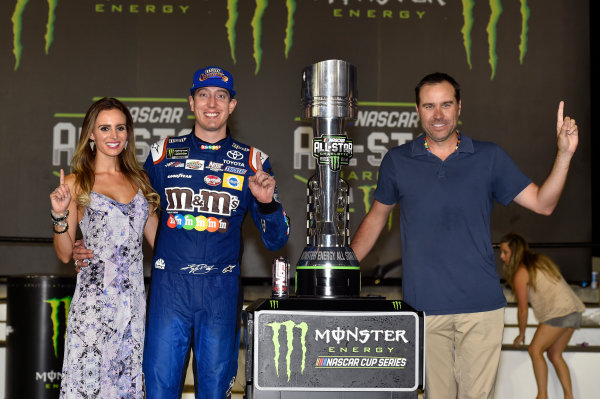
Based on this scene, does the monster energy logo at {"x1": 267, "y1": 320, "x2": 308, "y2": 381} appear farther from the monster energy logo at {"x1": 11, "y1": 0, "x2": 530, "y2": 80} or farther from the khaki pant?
the monster energy logo at {"x1": 11, "y1": 0, "x2": 530, "y2": 80}

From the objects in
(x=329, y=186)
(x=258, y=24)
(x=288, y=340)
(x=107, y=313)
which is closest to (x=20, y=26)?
(x=258, y=24)

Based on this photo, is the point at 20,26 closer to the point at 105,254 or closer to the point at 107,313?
the point at 105,254

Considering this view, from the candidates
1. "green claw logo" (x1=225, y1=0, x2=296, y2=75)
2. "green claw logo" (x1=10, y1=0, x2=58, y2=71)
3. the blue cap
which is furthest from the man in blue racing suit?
"green claw logo" (x1=10, y1=0, x2=58, y2=71)

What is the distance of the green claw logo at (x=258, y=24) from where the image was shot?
18.5ft

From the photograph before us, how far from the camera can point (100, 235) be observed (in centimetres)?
227

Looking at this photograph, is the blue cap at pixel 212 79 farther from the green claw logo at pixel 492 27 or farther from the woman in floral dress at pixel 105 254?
the green claw logo at pixel 492 27

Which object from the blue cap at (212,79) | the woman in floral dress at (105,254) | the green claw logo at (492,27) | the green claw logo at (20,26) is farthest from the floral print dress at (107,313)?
the green claw logo at (492,27)

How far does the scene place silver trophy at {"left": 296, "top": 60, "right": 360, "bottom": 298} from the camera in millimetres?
1786

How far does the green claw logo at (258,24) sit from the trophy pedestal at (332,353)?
429 centimetres

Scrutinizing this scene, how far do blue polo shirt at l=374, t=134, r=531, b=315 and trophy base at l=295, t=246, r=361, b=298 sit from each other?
1.24ft

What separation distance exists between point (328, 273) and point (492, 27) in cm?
452

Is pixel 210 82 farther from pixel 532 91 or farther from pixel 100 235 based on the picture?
pixel 532 91

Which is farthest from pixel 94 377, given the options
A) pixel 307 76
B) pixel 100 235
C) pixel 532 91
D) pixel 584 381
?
pixel 532 91

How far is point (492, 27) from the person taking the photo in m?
5.73
